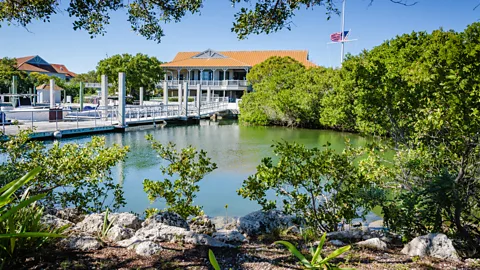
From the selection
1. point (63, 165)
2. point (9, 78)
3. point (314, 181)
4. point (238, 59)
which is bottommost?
point (314, 181)

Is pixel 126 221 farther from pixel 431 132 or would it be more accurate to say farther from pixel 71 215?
pixel 431 132

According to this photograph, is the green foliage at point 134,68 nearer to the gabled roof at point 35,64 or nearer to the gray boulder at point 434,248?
the gabled roof at point 35,64

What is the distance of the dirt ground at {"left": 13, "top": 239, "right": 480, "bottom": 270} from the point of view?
2.78 metres

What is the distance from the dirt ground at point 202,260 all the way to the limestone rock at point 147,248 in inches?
1.4

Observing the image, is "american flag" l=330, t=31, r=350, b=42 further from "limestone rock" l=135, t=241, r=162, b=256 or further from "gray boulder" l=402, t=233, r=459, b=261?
"limestone rock" l=135, t=241, r=162, b=256

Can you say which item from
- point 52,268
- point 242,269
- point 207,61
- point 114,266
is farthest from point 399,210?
point 207,61

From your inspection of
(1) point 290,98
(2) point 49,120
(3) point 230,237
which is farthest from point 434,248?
(1) point 290,98

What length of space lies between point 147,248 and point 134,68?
1512 inches

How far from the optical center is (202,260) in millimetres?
2969

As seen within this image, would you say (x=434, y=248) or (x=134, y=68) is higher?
(x=134, y=68)

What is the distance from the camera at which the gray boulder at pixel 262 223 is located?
4.66 metres

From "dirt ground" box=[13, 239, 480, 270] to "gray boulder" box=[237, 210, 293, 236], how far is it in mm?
1198

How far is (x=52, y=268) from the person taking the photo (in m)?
2.65

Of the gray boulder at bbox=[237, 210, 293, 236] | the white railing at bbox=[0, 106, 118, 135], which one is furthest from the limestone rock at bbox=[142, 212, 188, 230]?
the white railing at bbox=[0, 106, 118, 135]
